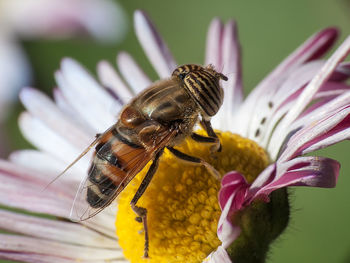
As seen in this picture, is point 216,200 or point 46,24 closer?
point 216,200

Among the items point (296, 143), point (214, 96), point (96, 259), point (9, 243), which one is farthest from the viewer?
point (96, 259)

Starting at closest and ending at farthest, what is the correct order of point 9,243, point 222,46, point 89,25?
1. point 9,243
2. point 222,46
3. point 89,25

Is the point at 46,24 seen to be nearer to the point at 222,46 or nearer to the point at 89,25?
the point at 89,25

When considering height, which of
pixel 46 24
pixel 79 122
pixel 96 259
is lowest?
pixel 96 259

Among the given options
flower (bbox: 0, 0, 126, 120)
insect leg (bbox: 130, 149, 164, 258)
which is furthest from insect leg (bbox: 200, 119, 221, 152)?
flower (bbox: 0, 0, 126, 120)

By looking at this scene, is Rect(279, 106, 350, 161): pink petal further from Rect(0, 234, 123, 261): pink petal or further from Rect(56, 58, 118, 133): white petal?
Rect(56, 58, 118, 133): white petal

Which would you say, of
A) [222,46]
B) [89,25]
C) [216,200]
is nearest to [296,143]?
[216,200]
